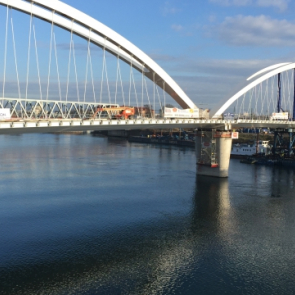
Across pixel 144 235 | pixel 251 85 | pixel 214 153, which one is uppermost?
pixel 251 85

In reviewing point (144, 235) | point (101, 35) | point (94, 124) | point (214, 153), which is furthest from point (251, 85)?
point (144, 235)

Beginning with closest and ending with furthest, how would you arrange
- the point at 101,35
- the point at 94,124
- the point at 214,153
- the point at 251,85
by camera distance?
the point at 94,124
the point at 101,35
the point at 214,153
the point at 251,85

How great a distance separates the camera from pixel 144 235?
19.6m

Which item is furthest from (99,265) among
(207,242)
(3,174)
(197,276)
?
(3,174)

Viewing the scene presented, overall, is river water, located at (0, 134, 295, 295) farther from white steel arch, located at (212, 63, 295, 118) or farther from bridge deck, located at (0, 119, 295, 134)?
white steel arch, located at (212, 63, 295, 118)

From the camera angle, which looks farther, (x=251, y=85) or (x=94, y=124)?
(x=251, y=85)

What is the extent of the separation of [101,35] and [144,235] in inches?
582

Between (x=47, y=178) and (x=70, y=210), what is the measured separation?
11.3 m

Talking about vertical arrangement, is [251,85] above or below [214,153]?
above

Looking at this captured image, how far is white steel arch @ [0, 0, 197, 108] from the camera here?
23308mm

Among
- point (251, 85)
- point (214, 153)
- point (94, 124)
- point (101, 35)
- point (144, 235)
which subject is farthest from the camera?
point (251, 85)

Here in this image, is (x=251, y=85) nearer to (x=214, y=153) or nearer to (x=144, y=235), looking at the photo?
(x=214, y=153)

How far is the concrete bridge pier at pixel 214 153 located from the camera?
1478 inches

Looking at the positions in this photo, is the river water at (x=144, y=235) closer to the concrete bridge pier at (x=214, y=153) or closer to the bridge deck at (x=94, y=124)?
the concrete bridge pier at (x=214, y=153)
